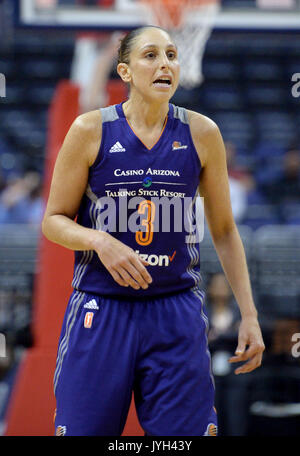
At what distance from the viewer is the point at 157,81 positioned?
233 cm

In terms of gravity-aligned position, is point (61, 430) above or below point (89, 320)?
below

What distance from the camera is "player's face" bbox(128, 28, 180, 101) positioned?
2.32m

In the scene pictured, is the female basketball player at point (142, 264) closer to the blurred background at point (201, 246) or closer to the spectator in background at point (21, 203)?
the blurred background at point (201, 246)

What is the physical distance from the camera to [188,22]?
225 inches

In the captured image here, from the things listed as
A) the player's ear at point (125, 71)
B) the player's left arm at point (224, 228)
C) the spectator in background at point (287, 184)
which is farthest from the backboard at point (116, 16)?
the player's left arm at point (224, 228)

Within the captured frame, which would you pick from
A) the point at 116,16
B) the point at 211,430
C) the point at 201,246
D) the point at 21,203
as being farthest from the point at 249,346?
the point at 21,203

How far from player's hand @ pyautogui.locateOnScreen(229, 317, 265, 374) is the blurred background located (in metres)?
1.18

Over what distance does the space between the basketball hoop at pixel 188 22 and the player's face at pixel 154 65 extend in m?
3.19

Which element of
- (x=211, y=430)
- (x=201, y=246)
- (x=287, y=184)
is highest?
(x=287, y=184)

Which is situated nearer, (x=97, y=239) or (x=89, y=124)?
(x=97, y=239)

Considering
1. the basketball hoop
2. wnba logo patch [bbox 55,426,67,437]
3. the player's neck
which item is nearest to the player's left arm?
the player's neck

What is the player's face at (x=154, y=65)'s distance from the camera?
7.61 ft

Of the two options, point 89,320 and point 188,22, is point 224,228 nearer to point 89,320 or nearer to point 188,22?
point 89,320

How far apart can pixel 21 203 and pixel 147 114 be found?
5494 millimetres
